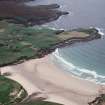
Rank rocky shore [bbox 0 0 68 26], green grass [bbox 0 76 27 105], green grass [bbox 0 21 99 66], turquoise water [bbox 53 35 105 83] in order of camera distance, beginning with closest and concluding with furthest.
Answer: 1. green grass [bbox 0 76 27 105]
2. turquoise water [bbox 53 35 105 83]
3. green grass [bbox 0 21 99 66]
4. rocky shore [bbox 0 0 68 26]

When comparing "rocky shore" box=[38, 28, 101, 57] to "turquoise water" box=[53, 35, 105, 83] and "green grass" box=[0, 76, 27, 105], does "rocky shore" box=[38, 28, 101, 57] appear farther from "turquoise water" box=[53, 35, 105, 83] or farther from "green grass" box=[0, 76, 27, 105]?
"green grass" box=[0, 76, 27, 105]

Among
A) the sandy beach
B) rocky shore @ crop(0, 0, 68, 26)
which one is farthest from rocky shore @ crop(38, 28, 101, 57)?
rocky shore @ crop(0, 0, 68, 26)

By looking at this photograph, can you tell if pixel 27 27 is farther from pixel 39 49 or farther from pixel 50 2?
pixel 50 2

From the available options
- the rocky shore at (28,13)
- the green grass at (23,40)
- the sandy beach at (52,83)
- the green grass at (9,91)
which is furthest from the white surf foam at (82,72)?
the rocky shore at (28,13)

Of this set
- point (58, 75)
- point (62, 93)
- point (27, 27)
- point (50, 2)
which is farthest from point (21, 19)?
point (62, 93)

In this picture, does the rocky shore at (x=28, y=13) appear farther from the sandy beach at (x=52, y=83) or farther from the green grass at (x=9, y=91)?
the green grass at (x=9, y=91)

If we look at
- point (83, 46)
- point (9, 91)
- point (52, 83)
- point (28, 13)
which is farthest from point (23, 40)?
point (9, 91)
